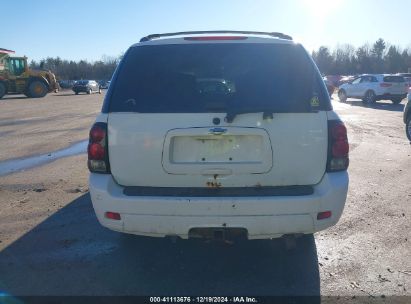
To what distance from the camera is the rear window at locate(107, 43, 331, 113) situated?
3.09m

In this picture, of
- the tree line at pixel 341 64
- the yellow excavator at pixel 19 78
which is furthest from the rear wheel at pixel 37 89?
the tree line at pixel 341 64

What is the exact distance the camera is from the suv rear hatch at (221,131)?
3.04m

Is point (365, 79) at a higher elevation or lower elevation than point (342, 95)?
higher

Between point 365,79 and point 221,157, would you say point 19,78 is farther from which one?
point 221,157

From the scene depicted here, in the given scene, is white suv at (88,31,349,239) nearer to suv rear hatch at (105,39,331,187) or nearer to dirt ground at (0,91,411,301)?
suv rear hatch at (105,39,331,187)

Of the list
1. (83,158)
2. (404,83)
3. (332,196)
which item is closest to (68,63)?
(404,83)

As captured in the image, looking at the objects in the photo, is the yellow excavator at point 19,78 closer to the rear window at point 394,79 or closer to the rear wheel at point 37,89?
the rear wheel at point 37,89

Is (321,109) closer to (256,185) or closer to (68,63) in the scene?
(256,185)

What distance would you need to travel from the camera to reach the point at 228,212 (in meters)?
2.97

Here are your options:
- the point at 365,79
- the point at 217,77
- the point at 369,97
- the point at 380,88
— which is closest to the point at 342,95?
the point at 365,79

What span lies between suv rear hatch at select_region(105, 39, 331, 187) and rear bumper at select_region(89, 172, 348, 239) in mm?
163

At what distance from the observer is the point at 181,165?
3076 millimetres

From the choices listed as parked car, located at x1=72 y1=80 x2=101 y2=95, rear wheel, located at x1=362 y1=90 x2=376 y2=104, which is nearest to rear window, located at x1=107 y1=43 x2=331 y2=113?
rear wheel, located at x1=362 y1=90 x2=376 y2=104

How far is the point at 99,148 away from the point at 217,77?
117 cm
